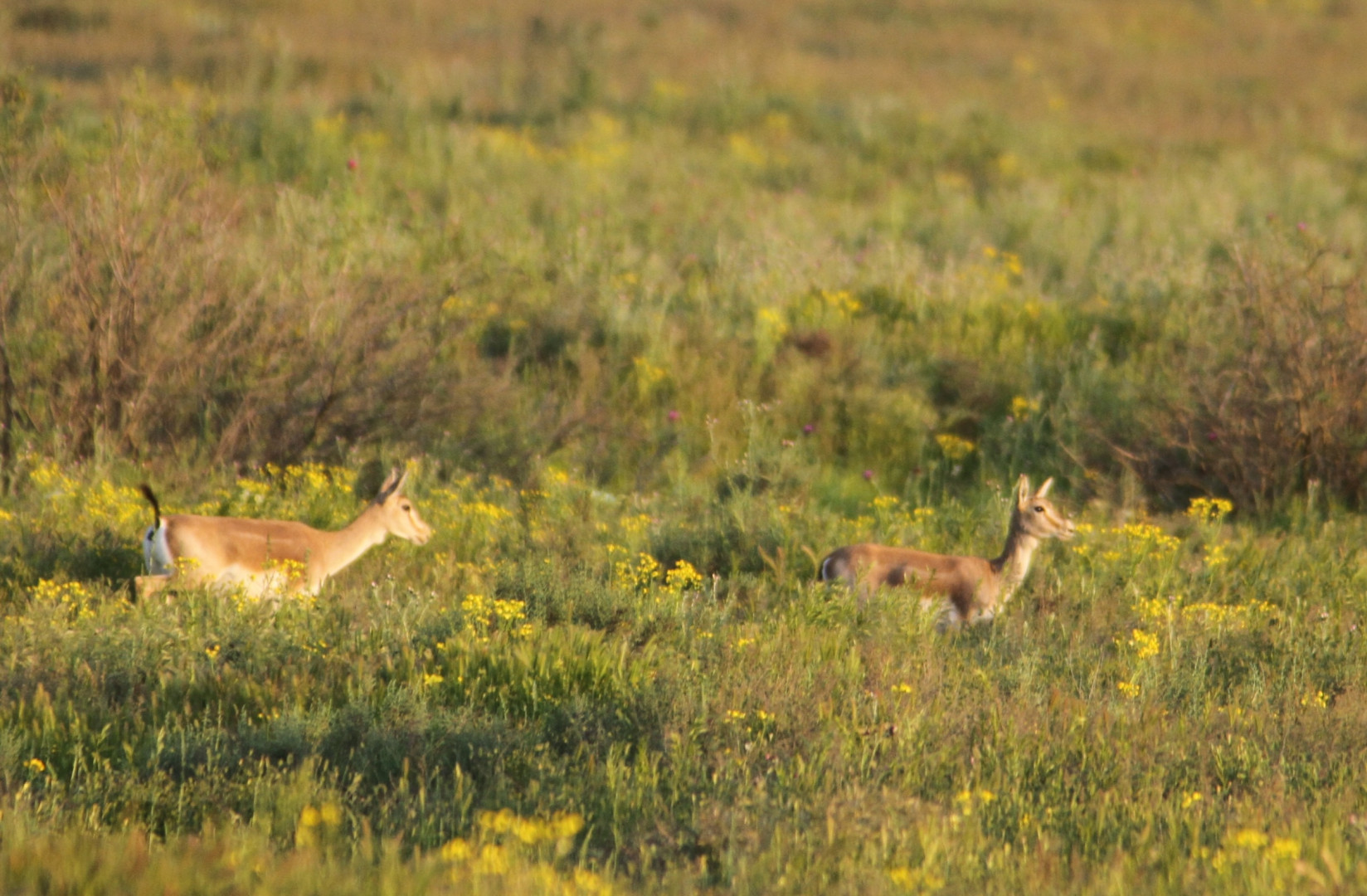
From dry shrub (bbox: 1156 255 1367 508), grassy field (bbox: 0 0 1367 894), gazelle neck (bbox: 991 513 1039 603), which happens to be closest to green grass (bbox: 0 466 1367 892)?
grassy field (bbox: 0 0 1367 894)

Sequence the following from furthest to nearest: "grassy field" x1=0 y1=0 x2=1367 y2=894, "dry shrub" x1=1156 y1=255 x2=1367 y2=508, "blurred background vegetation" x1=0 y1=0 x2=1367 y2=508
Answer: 1. "dry shrub" x1=1156 y1=255 x2=1367 y2=508
2. "blurred background vegetation" x1=0 y1=0 x2=1367 y2=508
3. "grassy field" x1=0 y1=0 x2=1367 y2=894

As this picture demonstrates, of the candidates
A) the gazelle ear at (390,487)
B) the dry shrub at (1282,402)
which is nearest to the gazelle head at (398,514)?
the gazelle ear at (390,487)

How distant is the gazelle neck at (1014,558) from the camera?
7938mm

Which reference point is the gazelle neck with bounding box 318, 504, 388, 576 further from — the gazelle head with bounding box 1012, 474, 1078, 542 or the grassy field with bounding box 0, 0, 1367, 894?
the gazelle head with bounding box 1012, 474, 1078, 542

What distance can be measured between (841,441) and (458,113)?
10.2m

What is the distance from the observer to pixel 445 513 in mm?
8789

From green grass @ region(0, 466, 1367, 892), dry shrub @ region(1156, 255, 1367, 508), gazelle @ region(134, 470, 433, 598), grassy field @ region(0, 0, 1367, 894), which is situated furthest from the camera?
dry shrub @ region(1156, 255, 1367, 508)

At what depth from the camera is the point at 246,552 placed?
23.7 ft

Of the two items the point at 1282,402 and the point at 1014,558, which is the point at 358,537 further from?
the point at 1282,402

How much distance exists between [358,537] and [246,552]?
76 cm

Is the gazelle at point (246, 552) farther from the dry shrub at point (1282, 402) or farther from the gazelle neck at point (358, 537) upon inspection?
the dry shrub at point (1282, 402)

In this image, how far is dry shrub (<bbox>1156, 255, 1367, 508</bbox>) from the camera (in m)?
9.86

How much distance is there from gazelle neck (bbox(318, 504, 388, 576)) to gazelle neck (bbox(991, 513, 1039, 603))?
3.45 meters

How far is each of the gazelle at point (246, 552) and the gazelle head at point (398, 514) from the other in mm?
72
